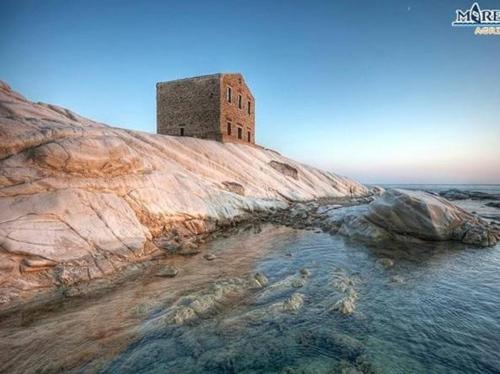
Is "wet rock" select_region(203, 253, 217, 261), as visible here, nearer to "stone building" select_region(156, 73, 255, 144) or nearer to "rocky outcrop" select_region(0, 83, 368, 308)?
"rocky outcrop" select_region(0, 83, 368, 308)

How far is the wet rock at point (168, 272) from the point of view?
8.10m

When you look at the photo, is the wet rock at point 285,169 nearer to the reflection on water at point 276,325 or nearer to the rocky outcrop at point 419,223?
the rocky outcrop at point 419,223

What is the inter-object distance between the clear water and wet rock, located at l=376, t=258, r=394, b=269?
0.48 meters

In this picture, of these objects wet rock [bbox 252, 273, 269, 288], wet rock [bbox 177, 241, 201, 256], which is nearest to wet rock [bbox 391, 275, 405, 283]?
wet rock [bbox 252, 273, 269, 288]

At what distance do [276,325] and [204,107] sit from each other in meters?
28.1

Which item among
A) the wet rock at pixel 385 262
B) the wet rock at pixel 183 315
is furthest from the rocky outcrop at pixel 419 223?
the wet rock at pixel 183 315

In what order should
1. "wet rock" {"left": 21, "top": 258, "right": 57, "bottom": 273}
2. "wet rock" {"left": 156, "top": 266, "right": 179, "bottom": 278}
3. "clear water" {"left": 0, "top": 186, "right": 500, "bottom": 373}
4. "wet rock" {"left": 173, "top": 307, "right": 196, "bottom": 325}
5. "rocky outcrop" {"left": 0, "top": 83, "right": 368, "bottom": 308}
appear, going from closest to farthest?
"clear water" {"left": 0, "top": 186, "right": 500, "bottom": 373}, "wet rock" {"left": 173, "top": 307, "right": 196, "bottom": 325}, "wet rock" {"left": 21, "top": 258, "right": 57, "bottom": 273}, "rocky outcrop" {"left": 0, "top": 83, "right": 368, "bottom": 308}, "wet rock" {"left": 156, "top": 266, "right": 179, "bottom": 278}

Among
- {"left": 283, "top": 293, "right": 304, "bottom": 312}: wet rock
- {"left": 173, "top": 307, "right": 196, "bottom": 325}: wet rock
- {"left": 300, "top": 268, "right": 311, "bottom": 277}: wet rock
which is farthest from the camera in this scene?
{"left": 300, "top": 268, "right": 311, "bottom": 277}: wet rock

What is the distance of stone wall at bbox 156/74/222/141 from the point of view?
96.4 feet

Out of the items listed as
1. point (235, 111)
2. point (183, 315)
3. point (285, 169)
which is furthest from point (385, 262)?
point (235, 111)

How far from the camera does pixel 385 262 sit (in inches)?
367

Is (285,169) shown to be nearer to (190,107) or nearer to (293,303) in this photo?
(190,107)

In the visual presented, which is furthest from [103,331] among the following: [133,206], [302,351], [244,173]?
[244,173]

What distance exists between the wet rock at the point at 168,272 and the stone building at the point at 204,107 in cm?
2226
